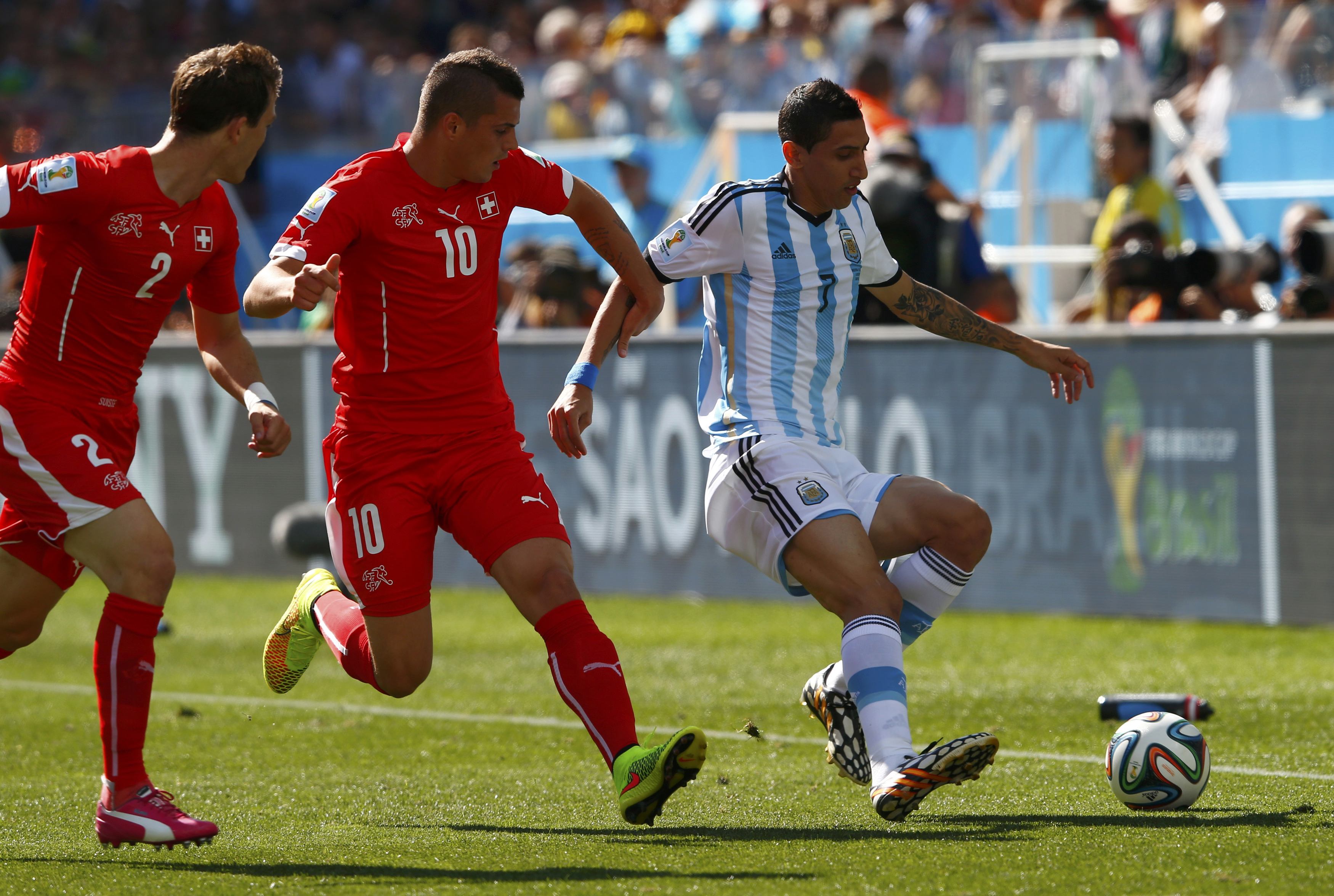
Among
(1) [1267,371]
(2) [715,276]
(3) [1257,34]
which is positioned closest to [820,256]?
(2) [715,276]

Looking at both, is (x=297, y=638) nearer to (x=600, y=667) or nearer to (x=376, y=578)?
(x=376, y=578)

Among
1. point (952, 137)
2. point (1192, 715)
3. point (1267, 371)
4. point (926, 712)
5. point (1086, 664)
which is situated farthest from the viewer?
point (952, 137)

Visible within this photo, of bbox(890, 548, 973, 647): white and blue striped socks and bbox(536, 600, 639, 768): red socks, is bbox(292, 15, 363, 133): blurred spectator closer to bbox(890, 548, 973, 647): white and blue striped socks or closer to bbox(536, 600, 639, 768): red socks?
bbox(890, 548, 973, 647): white and blue striped socks

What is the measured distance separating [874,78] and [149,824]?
8.85 metres

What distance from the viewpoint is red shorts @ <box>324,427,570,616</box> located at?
5387 millimetres

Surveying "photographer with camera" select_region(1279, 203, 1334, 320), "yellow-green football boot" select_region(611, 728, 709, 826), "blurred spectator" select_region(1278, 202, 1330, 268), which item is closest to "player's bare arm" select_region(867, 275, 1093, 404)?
"yellow-green football boot" select_region(611, 728, 709, 826)

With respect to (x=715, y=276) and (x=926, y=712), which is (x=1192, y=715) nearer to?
(x=926, y=712)

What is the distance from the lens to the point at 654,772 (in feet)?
16.1

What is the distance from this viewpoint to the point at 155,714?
25.7 ft

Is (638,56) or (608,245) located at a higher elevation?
(638,56)

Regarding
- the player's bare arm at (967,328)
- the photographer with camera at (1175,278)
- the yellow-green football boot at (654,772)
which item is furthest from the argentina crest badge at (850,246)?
the photographer with camera at (1175,278)

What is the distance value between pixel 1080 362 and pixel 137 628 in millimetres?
2929

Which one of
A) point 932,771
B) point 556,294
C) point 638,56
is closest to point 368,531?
point 932,771

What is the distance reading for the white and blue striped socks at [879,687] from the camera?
494 centimetres
